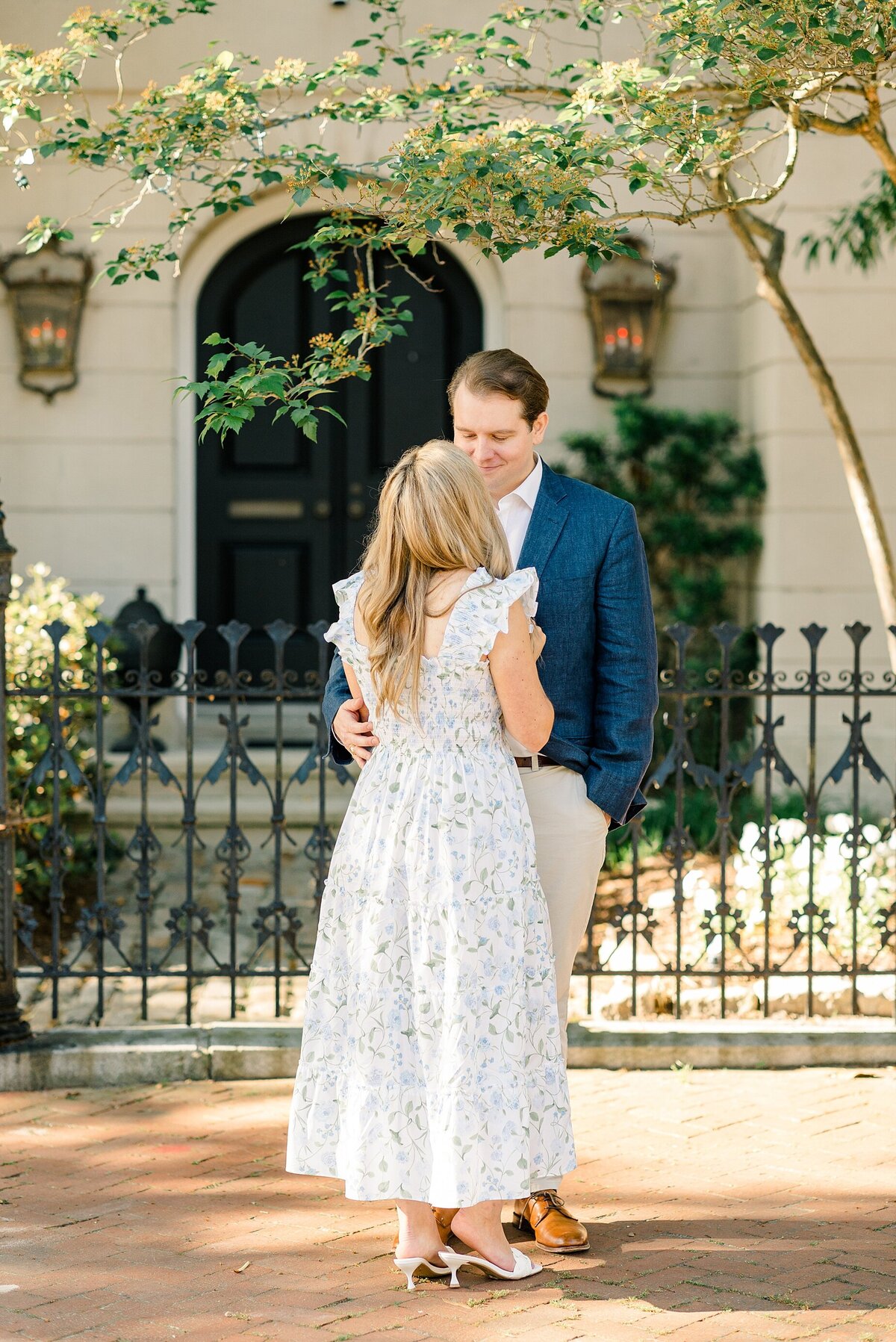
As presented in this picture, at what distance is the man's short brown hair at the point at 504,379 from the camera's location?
338cm

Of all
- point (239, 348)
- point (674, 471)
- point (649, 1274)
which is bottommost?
point (649, 1274)

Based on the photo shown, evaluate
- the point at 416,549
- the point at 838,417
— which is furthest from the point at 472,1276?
the point at 838,417

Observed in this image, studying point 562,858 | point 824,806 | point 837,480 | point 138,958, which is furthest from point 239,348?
point 837,480

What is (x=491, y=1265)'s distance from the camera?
3.27 meters

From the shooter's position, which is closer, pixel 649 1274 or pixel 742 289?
pixel 649 1274

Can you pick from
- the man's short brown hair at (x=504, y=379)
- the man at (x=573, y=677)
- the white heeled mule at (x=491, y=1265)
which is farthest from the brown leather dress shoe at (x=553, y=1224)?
the man's short brown hair at (x=504, y=379)

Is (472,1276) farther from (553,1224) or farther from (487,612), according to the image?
(487,612)

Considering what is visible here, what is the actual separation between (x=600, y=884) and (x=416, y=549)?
15.0 feet

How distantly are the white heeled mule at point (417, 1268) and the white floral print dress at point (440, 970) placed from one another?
0.62 ft

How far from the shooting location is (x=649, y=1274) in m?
3.33

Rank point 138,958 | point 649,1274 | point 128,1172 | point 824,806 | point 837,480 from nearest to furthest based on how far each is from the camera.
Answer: point 649,1274
point 128,1172
point 138,958
point 824,806
point 837,480

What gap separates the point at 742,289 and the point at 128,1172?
664 cm

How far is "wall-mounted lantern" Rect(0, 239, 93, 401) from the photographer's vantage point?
27.9ft

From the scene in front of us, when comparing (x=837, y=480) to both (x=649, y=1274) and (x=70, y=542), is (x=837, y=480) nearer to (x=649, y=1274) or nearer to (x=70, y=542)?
(x=70, y=542)
